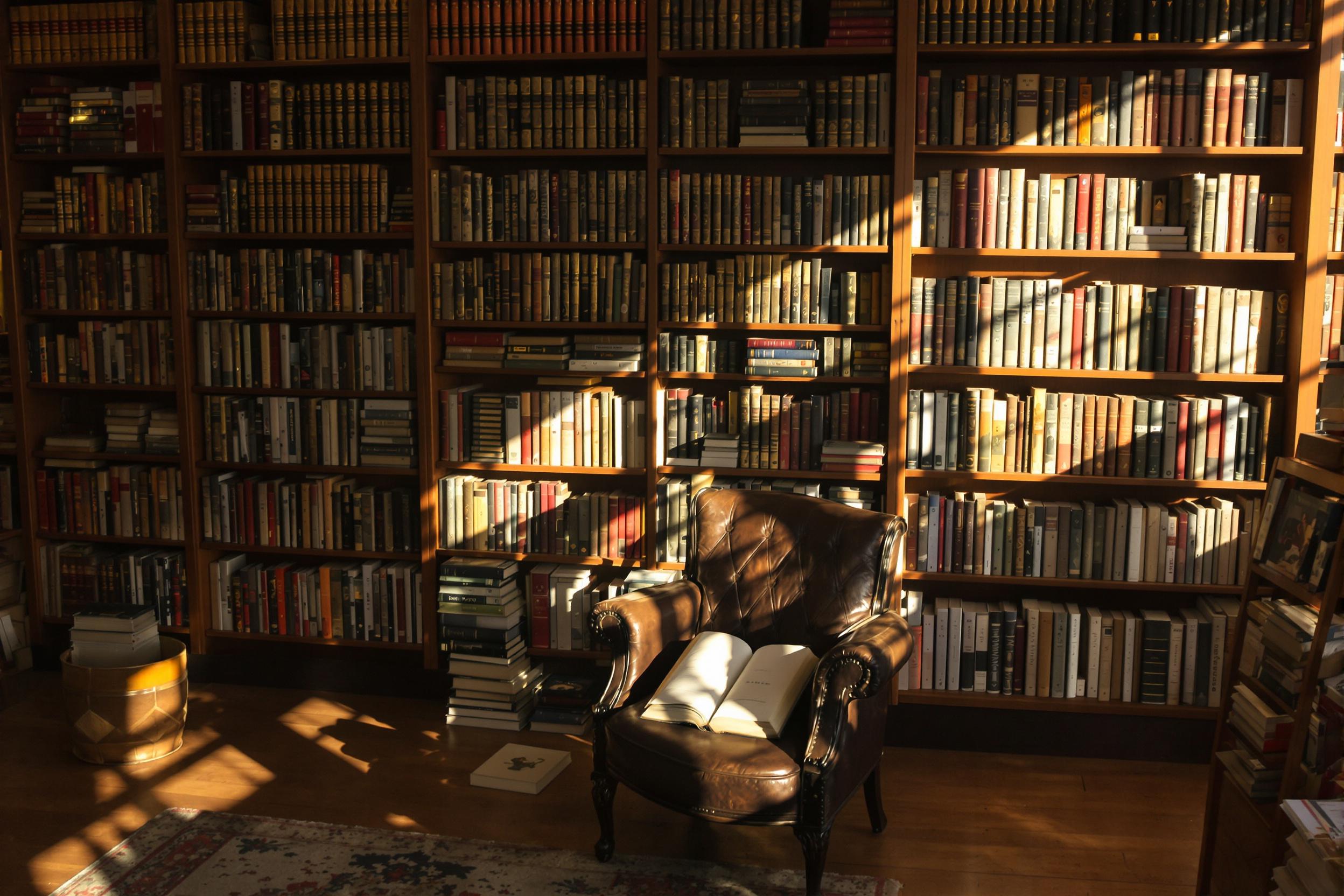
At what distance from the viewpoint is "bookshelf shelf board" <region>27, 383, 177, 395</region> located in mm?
4617

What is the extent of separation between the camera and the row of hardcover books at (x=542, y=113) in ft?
13.7

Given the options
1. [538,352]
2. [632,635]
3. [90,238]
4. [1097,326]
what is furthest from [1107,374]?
[90,238]

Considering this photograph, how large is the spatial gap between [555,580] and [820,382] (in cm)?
123

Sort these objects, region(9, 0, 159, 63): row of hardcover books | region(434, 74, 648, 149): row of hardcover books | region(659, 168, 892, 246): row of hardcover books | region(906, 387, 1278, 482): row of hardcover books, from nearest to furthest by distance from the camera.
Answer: region(906, 387, 1278, 482): row of hardcover books, region(659, 168, 892, 246): row of hardcover books, region(434, 74, 648, 149): row of hardcover books, region(9, 0, 159, 63): row of hardcover books

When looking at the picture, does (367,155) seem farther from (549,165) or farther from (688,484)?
(688,484)

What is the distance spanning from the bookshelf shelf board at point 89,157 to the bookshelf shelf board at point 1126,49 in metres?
2.91

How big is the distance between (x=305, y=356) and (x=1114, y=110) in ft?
9.98

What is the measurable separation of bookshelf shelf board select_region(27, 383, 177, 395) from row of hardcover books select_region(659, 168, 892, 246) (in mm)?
2073

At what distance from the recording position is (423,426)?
4.43 meters

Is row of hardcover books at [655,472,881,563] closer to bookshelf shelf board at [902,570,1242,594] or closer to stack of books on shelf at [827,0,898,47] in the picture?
bookshelf shelf board at [902,570,1242,594]

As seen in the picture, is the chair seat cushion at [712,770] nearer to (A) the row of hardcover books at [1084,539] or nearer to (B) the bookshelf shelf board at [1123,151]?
(A) the row of hardcover books at [1084,539]

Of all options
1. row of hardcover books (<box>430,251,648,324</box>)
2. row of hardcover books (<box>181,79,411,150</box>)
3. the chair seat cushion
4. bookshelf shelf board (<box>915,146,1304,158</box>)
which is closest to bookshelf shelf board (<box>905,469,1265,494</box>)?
bookshelf shelf board (<box>915,146,1304,158</box>)

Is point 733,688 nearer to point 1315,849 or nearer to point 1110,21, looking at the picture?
point 1315,849

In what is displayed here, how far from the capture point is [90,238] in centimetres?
459
